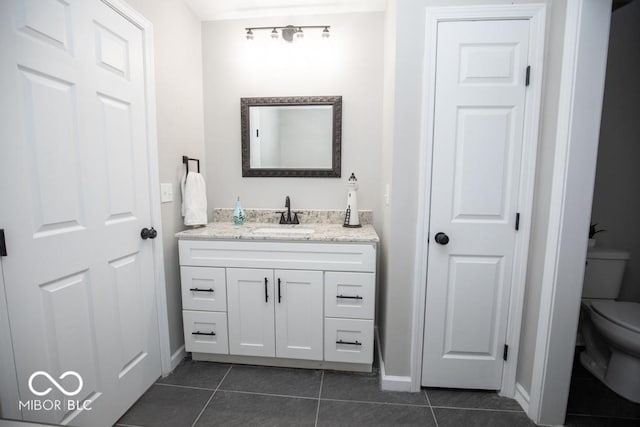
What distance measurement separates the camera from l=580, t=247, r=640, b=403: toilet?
1521 mm

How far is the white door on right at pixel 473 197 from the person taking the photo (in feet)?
4.72

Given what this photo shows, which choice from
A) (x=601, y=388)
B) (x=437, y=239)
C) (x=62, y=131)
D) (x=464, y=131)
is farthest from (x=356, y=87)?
(x=601, y=388)

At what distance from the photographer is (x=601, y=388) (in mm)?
1665

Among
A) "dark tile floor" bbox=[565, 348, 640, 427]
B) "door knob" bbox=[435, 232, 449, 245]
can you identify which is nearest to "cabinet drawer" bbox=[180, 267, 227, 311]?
"door knob" bbox=[435, 232, 449, 245]

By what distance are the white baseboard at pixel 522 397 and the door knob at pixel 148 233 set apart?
232cm

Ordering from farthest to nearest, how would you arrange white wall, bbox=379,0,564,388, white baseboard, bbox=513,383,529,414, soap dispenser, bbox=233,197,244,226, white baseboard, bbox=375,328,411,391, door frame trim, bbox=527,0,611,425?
soap dispenser, bbox=233,197,244,226
white baseboard, bbox=375,328,411,391
white baseboard, bbox=513,383,529,414
white wall, bbox=379,0,564,388
door frame trim, bbox=527,0,611,425

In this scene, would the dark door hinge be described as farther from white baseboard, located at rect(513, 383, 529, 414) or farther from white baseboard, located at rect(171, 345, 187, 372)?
white baseboard, located at rect(513, 383, 529, 414)

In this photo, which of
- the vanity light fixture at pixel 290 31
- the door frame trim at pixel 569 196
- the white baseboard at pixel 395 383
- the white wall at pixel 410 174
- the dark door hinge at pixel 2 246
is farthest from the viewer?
the vanity light fixture at pixel 290 31

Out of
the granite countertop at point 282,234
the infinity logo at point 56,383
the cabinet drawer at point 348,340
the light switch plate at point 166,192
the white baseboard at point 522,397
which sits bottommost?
the white baseboard at point 522,397

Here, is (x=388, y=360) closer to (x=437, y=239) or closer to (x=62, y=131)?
(x=437, y=239)

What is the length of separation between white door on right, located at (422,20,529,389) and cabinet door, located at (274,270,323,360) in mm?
678

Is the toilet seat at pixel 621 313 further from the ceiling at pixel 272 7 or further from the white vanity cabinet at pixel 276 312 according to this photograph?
the ceiling at pixel 272 7

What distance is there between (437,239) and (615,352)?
136 cm

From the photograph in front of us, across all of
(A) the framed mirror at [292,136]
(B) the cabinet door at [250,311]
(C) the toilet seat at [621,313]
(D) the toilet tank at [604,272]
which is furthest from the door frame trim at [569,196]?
(B) the cabinet door at [250,311]
